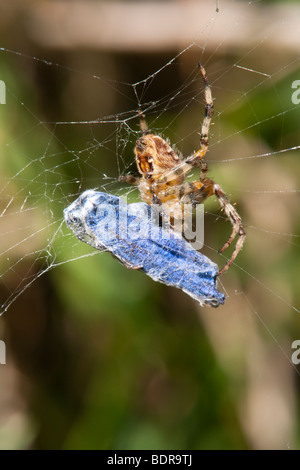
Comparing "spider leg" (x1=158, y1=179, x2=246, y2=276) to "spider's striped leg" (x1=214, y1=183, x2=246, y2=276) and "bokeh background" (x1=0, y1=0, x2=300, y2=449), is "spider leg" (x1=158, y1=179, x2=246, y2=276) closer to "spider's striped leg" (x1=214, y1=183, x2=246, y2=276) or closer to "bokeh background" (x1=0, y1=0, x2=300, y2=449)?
"spider's striped leg" (x1=214, y1=183, x2=246, y2=276)

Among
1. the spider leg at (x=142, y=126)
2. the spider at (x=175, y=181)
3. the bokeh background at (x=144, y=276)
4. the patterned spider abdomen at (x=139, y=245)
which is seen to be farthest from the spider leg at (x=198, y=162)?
the patterned spider abdomen at (x=139, y=245)

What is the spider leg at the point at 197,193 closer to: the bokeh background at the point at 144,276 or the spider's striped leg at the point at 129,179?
the spider's striped leg at the point at 129,179

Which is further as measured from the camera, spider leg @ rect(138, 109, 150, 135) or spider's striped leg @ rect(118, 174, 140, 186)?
spider leg @ rect(138, 109, 150, 135)

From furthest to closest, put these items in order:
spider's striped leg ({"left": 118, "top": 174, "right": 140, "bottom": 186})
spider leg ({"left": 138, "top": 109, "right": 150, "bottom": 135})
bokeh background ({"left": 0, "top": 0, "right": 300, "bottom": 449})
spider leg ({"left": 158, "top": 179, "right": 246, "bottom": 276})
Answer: bokeh background ({"left": 0, "top": 0, "right": 300, "bottom": 449}) → spider leg ({"left": 138, "top": 109, "right": 150, "bottom": 135}) → spider leg ({"left": 158, "top": 179, "right": 246, "bottom": 276}) → spider's striped leg ({"left": 118, "top": 174, "right": 140, "bottom": 186})

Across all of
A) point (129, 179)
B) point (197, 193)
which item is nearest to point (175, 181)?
point (197, 193)

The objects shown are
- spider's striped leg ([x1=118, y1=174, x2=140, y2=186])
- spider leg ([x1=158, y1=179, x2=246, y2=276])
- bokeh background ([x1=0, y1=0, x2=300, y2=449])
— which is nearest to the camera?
spider's striped leg ([x1=118, y1=174, x2=140, y2=186])

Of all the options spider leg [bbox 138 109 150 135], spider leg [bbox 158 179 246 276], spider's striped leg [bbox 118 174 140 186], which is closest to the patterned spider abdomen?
spider's striped leg [bbox 118 174 140 186]

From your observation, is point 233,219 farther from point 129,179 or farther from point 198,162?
point 129,179
